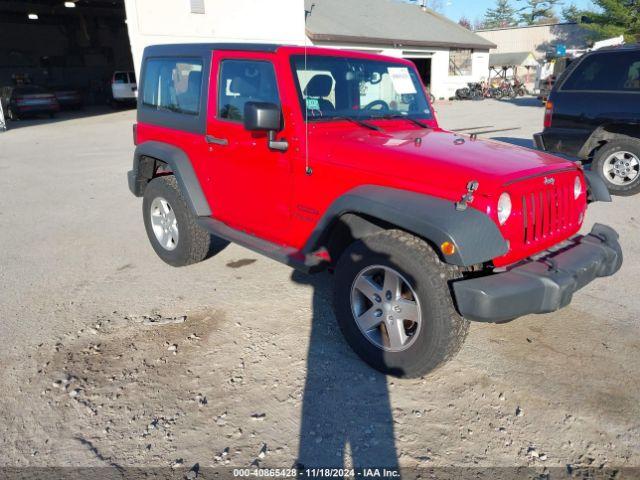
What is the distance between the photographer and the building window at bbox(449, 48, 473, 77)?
97.5 feet

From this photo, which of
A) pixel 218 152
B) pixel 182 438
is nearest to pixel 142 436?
pixel 182 438

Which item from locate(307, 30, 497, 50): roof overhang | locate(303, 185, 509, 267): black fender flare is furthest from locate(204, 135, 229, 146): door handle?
locate(307, 30, 497, 50): roof overhang

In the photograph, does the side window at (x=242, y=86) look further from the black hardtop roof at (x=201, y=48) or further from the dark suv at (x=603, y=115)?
→ the dark suv at (x=603, y=115)

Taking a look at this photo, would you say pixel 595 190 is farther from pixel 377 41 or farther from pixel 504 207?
pixel 377 41

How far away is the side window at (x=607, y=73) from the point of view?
21.5ft

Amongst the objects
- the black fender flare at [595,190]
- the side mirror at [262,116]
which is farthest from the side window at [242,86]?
the black fender flare at [595,190]

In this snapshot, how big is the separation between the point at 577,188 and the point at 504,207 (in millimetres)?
983

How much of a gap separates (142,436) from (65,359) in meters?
1.10

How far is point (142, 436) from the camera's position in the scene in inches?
103

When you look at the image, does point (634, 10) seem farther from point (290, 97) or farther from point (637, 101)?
point (290, 97)

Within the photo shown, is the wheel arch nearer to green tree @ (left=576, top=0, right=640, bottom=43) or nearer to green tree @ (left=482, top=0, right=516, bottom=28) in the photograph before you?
green tree @ (left=576, top=0, right=640, bottom=43)

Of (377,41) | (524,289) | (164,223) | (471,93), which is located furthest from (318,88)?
(471,93)

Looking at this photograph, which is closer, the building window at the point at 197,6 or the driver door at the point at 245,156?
the driver door at the point at 245,156

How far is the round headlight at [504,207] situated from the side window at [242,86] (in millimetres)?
1705
